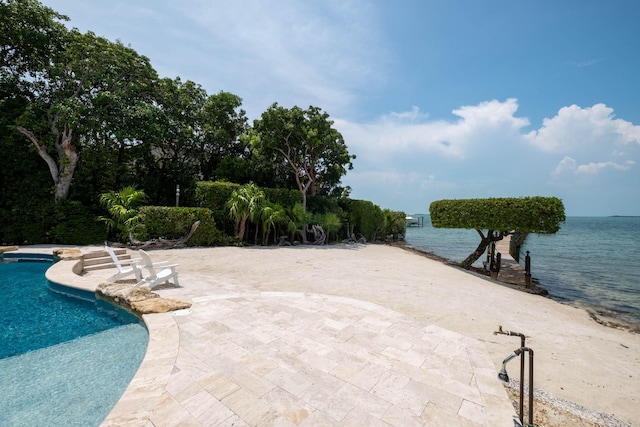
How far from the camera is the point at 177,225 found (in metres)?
13.1

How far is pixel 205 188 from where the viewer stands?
14648 millimetres

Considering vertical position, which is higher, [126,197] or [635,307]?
[126,197]

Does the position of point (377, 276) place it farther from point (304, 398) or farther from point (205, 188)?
point (205, 188)

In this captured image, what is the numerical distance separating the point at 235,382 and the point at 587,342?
597 cm

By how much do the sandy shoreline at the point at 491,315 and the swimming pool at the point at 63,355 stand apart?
6.89 ft

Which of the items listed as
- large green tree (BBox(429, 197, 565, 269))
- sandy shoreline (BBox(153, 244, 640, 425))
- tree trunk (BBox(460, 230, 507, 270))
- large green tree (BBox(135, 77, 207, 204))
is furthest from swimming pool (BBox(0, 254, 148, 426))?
tree trunk (BBox(460, 230, 507, 270))

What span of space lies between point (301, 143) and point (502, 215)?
12043mm

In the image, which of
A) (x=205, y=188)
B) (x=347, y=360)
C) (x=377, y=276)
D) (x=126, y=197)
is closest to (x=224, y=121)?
(x=205, y=188)

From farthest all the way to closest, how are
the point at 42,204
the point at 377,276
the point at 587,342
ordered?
the point at 42,204, the point at 377,276, the point at 587,342

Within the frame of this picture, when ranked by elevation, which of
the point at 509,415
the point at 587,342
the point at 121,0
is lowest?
the point at 587,342

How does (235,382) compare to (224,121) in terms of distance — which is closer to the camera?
(235,382)

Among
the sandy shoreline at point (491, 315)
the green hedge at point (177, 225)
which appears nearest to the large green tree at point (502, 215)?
the sandy shoreline at point (491, 315)

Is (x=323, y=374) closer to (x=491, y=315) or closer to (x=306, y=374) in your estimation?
(x=306, y=374)

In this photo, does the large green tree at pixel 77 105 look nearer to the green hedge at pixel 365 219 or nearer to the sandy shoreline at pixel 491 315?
the sandy shoreline at pixel 491 315
